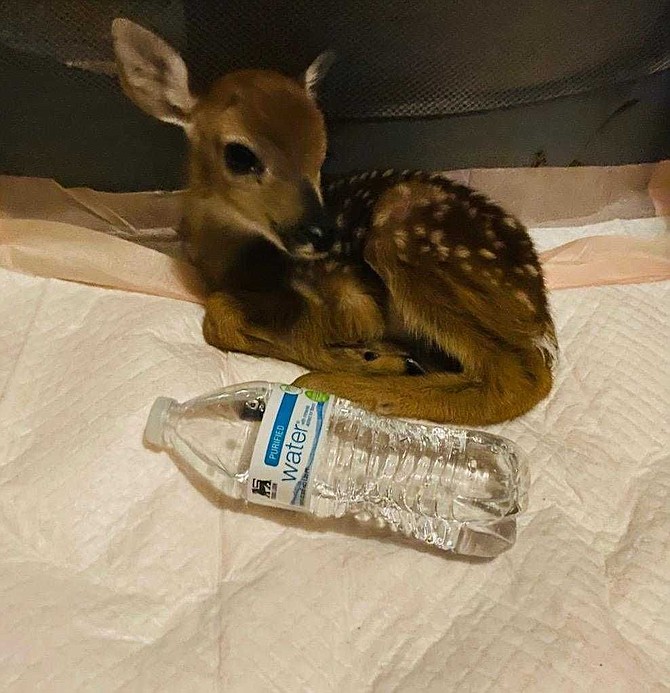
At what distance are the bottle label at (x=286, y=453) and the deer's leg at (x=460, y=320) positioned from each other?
0.21 m

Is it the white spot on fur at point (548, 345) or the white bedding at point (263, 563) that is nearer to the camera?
the white bedding at point (263, 563)

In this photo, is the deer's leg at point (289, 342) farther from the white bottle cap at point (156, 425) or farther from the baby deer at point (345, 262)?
the white bottle cap at point (156, 425)

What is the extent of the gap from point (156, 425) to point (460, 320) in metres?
0.51

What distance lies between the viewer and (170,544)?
1195 mm

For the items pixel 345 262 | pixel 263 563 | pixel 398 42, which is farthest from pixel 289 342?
pixel 398 42

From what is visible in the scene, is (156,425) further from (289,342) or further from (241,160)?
(241,160)

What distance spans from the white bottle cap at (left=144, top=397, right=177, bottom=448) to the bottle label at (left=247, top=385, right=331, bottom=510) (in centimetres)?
19

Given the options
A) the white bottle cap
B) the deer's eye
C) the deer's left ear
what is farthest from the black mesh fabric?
the white bottle cap

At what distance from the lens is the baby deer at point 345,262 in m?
1.31

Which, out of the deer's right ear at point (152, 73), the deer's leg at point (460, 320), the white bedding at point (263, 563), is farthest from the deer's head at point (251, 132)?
the white bedding at point (263, 563)

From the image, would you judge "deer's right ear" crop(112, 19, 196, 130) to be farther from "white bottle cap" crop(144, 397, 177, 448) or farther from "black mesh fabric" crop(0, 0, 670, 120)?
"white bottle cap" crop(144, 397, 177, 448)

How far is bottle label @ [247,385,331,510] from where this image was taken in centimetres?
113

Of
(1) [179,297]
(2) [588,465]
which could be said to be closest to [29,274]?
(1) [179,297]

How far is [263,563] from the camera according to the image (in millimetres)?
1189
